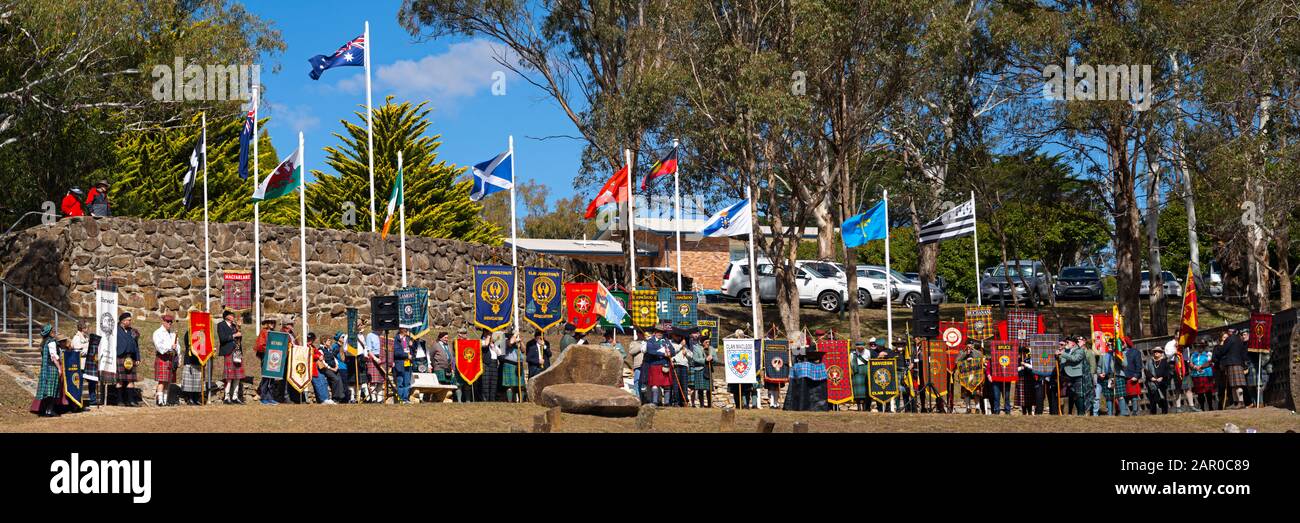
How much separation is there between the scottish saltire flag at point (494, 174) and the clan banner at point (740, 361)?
6.28m

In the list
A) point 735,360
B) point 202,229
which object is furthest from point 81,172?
point 735,360

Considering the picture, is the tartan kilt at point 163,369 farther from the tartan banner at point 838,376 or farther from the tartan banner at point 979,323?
the tartan banner at point 979,323

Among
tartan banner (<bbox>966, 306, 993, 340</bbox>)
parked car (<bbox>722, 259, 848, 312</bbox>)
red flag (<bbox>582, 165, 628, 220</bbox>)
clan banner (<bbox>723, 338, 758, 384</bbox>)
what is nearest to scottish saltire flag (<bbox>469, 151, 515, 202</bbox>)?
red flag (<bbox>582, 165, 628, 220</bbox>)

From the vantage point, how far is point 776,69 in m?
32.3

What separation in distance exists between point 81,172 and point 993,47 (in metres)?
25.4

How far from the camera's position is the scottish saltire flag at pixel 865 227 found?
30341 mm

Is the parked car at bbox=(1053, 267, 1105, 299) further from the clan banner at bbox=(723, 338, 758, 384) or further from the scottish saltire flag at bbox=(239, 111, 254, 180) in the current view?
the scottish saltire flag at bbox=(239, 111, 254, 180)

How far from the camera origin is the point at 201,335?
18.9 meters

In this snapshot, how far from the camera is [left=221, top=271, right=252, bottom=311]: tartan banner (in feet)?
87.6

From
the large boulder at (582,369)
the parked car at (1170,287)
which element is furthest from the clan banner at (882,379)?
the parked car at (1170,287)

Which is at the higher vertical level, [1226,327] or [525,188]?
[525,188]

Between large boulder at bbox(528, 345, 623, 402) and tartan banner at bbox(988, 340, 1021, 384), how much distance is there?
6.52m

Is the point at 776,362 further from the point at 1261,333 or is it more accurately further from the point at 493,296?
the point at 1261,333

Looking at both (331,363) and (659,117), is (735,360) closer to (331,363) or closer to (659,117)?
(331,363)
